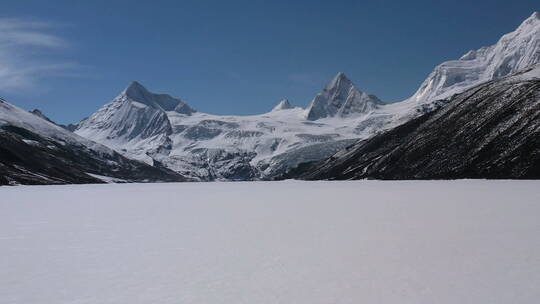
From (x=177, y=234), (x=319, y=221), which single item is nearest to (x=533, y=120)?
(x=319, y=221)

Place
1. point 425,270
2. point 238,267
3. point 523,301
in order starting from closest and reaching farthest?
point 523,301 → point 425,270 → point 238,267

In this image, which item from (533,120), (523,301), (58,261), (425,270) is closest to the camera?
(523,301)

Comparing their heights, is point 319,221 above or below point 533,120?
below

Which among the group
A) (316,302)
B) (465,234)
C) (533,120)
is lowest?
(316,302)

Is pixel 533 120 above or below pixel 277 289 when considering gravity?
above

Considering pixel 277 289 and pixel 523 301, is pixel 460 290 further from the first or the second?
pixel 277 289

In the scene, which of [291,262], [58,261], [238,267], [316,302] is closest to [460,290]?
[316,302]

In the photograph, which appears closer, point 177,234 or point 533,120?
point 177,234

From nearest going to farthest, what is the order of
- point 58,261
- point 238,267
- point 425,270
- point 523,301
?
point 523,301 → point 425,270 → point 238,267 → point 58,261

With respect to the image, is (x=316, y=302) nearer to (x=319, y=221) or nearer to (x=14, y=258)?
(x=14, y=258)
